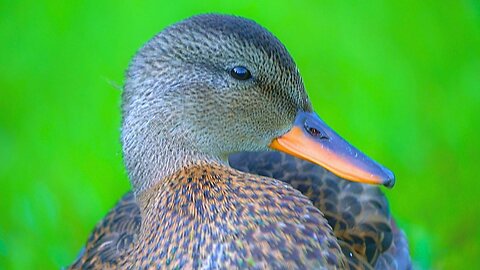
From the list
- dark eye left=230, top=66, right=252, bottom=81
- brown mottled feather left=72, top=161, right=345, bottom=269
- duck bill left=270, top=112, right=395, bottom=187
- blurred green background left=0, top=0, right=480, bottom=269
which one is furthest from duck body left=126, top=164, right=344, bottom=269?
blurred green background left=0, top=0, right=480, bottom=269

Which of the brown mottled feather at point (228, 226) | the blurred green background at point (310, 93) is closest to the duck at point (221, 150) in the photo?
the brown mottled feather at point (228, 226)

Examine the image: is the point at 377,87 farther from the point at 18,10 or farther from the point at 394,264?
the point at 18,10

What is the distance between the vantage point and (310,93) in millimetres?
3170

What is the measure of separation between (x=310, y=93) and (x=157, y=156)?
1.29 metres

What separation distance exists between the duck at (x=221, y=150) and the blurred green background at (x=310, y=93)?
909 millimetres

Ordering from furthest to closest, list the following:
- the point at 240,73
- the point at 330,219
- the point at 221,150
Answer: the point at 330,219
the point at 221,150
the point at 240,73

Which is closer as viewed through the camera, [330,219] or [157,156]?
[157,156]

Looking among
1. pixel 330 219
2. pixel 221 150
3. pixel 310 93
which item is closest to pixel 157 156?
pixel 221 150

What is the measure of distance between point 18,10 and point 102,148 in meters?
0.70

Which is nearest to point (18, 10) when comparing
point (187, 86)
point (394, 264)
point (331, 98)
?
point (331, 98)

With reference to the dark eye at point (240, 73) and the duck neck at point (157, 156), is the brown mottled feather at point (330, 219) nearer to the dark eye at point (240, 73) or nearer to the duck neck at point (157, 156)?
the duck neck at point (157, 156)

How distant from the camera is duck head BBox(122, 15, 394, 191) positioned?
6.31 ft

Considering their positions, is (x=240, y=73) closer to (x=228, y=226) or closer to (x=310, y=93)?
(x=228, y=226)

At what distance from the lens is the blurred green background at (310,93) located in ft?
9.77
